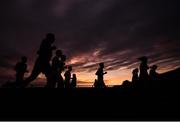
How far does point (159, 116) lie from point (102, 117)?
120 centimetres

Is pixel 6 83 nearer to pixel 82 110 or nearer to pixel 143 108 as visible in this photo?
pixel 82 110

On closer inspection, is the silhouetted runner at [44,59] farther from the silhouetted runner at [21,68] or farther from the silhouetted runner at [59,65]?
the silhouetted runner at [21,68]

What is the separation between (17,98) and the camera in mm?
5559

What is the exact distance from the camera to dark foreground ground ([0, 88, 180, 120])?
5004 millimetres

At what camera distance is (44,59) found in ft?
25.4

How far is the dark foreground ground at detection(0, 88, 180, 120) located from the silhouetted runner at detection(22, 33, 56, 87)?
5.40 feet

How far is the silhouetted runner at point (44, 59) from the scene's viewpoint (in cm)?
755

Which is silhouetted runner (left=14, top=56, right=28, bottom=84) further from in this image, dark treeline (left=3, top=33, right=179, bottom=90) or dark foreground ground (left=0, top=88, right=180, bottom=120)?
dark foreground ground (left=0, top=88, right=180, bottom=120)

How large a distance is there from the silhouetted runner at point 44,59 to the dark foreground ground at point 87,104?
5.40 ft

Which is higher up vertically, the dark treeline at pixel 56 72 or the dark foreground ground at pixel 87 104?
the dark treeline at pixel 56 72

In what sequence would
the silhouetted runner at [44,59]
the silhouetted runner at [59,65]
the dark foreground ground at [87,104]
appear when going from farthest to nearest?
the silhouetted runner at [59,65]
the silhouetted runner at [44,59]
the dark foreground ground at [87,104]

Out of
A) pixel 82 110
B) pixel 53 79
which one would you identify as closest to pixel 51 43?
pixel 53 79

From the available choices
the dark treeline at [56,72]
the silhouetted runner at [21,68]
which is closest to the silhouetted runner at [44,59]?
the dark treeline at [56,72]

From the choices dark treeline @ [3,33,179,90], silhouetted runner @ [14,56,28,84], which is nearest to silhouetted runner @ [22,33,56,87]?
dark treeline @ [3,33,179,90]
